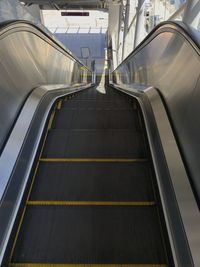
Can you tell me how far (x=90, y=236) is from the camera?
181 cm

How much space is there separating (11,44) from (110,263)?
2.59 metres

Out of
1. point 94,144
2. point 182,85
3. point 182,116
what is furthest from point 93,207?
point 182,85

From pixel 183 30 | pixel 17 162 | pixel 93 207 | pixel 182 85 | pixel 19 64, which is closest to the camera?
pixel 93 207

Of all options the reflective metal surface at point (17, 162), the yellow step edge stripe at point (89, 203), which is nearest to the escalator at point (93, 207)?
the yellow step edge stripe at point (89, 203)

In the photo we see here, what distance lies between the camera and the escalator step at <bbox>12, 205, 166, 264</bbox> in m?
1.70

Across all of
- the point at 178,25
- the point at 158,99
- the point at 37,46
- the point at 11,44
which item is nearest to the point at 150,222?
the point at 158,99

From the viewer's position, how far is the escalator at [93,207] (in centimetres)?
171

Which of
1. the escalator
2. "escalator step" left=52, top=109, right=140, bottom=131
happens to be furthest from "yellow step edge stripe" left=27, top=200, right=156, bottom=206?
"escalator step" left=52, top=109, right=140, bottom=131

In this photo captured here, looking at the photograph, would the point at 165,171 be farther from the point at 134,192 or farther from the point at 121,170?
the point at 121,170

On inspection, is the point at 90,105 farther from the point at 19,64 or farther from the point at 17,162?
the point at 17,162

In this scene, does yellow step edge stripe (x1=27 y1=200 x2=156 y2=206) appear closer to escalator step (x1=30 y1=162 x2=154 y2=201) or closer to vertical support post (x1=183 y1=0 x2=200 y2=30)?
escalator step (x1=30 y1=162 x2=154 y2=201)

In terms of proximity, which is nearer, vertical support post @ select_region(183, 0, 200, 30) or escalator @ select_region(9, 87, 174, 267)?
escalator @ select_region(9, 87, 174, 267)

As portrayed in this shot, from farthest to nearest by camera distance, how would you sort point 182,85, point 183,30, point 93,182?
1. point 183,30
2. point 182,85
3. point 93,182

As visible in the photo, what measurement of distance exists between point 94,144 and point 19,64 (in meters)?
1.37
